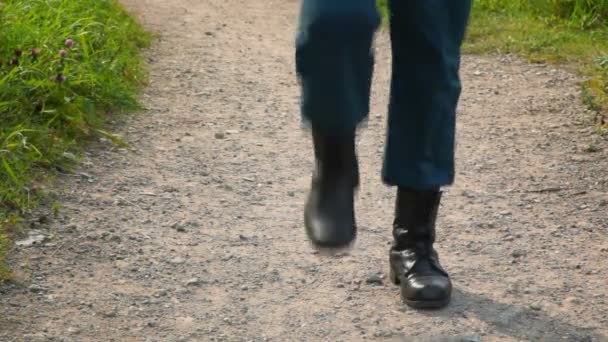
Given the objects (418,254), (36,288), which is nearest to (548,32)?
(418,254)

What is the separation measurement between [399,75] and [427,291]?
59cm

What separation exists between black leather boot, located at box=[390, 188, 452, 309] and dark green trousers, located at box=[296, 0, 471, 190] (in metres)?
0.13

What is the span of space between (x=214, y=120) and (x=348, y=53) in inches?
107

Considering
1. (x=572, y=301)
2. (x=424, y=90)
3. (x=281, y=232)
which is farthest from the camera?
(x=281, y=232)

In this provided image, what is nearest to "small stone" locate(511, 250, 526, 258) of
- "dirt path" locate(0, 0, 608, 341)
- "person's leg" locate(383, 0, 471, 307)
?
"dirt path" locate(0, 0, 608, 341)


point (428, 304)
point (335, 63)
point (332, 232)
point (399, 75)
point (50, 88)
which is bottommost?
point (428, 304)

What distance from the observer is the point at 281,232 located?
4.01 m

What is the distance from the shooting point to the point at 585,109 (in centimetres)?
532

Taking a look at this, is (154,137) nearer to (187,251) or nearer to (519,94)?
(187,251)

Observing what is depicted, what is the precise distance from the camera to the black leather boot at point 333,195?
2.88m

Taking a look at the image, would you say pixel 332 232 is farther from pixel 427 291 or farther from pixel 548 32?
pixel 548 32

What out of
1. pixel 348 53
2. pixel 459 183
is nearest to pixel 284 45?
pixel 459 183

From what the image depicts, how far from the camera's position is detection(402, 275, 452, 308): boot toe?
3.32m

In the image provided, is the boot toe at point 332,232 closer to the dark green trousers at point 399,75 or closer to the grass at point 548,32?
the dark green trousers at point 399,75
